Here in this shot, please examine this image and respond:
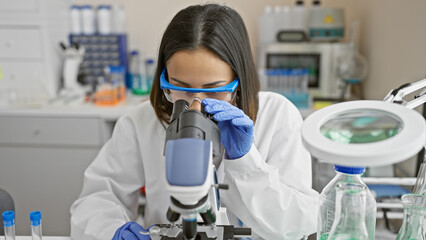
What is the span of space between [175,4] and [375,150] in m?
2.77

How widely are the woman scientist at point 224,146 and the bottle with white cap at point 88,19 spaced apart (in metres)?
1.80

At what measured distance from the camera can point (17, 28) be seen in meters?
2.73

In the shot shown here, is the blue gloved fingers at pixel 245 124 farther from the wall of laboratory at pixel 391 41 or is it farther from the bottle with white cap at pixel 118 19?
the bottle with white cap at pixel 118 19

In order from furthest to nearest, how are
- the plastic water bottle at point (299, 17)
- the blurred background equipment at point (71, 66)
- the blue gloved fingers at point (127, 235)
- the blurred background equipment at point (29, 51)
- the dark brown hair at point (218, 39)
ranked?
1. the plastic water bottle at point (299, 17)
2. the blurred background equipment at point (71, 66)
3. the blurred background equipment at point (29, 51)
4. the dark brown hair at point (218, 39)
5. the blue gloved fingers at point (127, 235)

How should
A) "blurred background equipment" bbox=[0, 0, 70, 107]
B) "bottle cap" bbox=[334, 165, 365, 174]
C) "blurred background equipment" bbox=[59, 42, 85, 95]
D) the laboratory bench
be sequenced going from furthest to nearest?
1. "blurred background equipment" bbox=[59, 42, 85, 95]
2. "blurred background equipment" bbox=[0, 0, 70, 107]
3. the laboratory bench
4. "bottle cap" bbox=[334, 165, 365, 174]

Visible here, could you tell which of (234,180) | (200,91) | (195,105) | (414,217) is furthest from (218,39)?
(414,217)

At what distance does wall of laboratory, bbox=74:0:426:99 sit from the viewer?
5.99 ft

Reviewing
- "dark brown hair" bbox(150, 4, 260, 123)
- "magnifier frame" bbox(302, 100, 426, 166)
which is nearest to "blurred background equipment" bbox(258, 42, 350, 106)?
"dark brown hair" bbox(150, 4, 260, 123)

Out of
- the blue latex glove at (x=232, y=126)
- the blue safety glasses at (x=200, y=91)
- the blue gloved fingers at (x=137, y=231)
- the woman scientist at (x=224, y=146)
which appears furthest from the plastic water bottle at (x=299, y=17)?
the blue gloved fingers at (x=137, y=231)

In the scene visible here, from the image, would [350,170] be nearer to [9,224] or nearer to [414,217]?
[414,217]

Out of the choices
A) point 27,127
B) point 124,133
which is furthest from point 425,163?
point 27,127

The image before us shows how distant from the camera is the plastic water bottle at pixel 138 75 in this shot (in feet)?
9.73

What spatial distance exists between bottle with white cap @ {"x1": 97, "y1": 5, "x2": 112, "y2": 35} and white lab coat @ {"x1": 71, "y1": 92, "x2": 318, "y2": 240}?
1769 mm

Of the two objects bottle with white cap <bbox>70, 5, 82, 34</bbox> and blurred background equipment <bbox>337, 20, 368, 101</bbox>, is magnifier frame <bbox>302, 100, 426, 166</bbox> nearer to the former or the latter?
blurred background equipment <bbox>337, 20, 368, 101</bbox>
